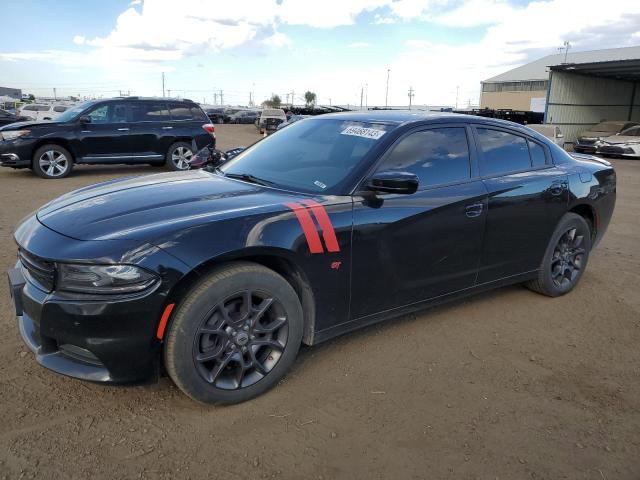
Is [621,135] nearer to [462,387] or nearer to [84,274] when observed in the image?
[462,387]

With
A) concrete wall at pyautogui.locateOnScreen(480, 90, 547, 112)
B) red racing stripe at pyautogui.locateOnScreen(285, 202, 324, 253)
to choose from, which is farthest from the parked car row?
concrete wall at pyautogui.locateOnScreen(480, 90, 547, 112)

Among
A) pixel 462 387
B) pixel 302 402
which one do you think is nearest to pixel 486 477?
pixel 462 387

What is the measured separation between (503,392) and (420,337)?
31.1 inches

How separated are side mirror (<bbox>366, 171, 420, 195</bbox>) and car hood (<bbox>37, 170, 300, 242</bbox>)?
1.78 ft

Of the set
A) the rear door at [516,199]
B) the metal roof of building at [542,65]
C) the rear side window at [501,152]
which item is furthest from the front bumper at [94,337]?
the metal roof of building at [542,65]

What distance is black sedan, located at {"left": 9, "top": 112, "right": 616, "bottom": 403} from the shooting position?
2.53 m

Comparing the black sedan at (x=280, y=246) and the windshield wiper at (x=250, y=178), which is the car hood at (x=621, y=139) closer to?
the black sedan at (x=280, y=246)

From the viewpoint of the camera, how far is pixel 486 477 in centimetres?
238

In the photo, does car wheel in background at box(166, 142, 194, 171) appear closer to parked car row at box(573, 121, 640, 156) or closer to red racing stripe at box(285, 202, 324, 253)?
red racing stripe at box(285, 202, 324, 253)

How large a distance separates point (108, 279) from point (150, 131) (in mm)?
9964

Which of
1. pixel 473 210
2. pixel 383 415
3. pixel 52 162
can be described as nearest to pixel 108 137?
pixel 52 162

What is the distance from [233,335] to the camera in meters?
2.80

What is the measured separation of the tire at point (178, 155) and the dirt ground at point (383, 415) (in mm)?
8529

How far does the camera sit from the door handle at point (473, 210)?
12.0 feet
